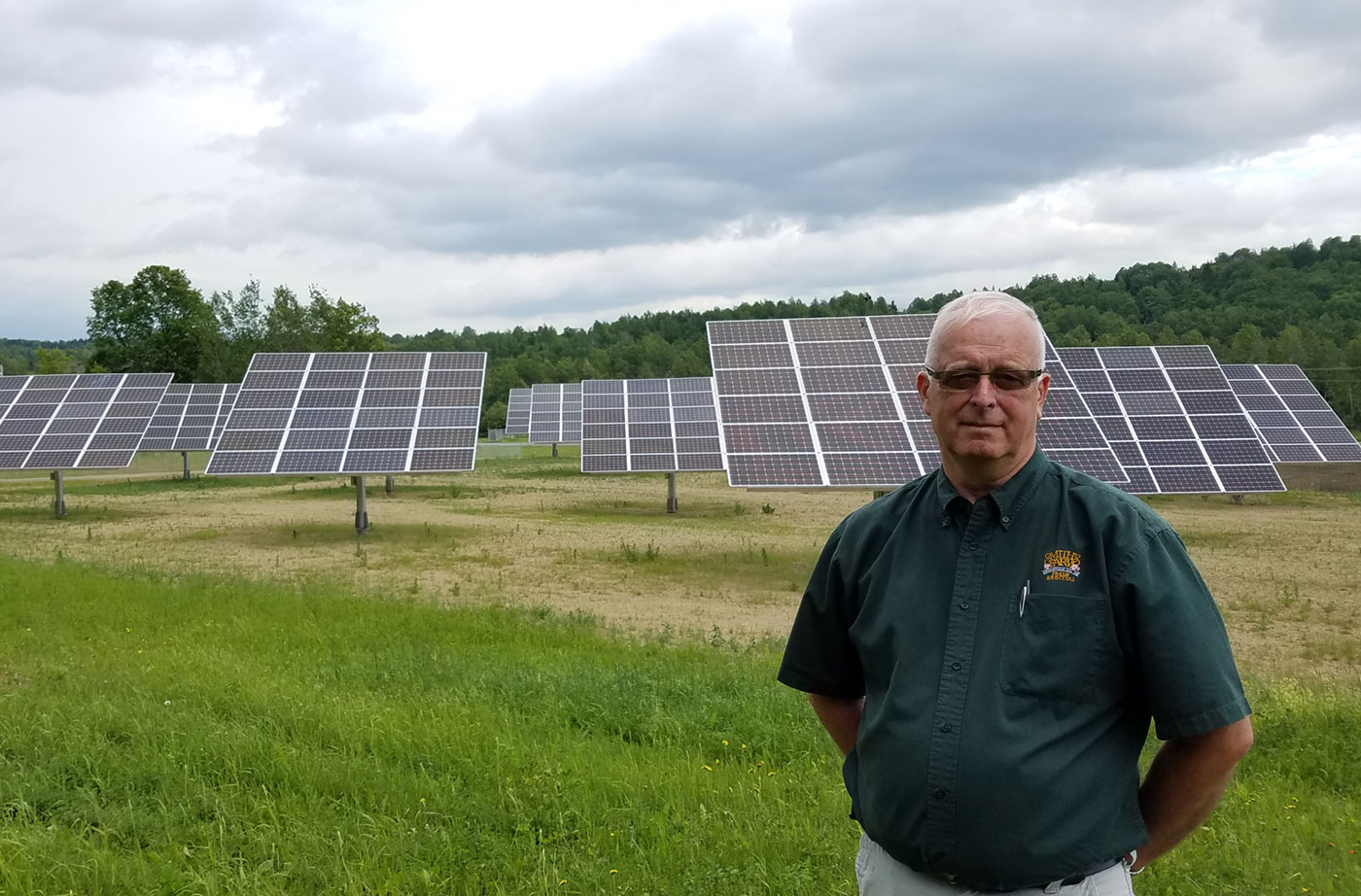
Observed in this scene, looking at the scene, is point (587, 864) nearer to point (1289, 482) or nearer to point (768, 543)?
point (768, 543)

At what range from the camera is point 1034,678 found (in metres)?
2.48

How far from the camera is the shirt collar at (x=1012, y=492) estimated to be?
2.64 metres

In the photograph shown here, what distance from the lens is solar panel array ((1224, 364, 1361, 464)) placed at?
31.2 m

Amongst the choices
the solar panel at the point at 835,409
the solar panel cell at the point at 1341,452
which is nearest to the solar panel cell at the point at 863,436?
the solar panel at the point at 835,409

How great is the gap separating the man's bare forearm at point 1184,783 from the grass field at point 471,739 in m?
2.76

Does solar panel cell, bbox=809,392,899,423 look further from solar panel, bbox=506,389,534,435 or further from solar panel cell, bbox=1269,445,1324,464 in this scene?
solar panel, bbox=506,389,534,435

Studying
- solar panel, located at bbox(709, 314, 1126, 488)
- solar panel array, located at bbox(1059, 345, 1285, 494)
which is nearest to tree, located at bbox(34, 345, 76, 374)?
solar panel, located at bbox(709, 314, 1126, 488)

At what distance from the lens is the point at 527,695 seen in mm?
8516

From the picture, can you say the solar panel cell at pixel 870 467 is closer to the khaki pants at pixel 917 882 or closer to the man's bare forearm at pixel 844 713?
the man's bare forearm at pixel 844 713

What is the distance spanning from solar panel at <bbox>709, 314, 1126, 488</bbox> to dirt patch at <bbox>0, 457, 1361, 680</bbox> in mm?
2076

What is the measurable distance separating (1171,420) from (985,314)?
91.8ft

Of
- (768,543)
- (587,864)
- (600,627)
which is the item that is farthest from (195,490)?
(587,864)

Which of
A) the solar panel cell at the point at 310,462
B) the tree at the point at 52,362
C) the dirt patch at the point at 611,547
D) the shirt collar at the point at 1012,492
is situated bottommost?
the dirt patch at the point at 611,547

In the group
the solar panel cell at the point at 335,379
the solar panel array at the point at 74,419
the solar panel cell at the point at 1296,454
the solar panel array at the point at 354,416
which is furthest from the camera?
the solar panel cell at the point at 1296,454
